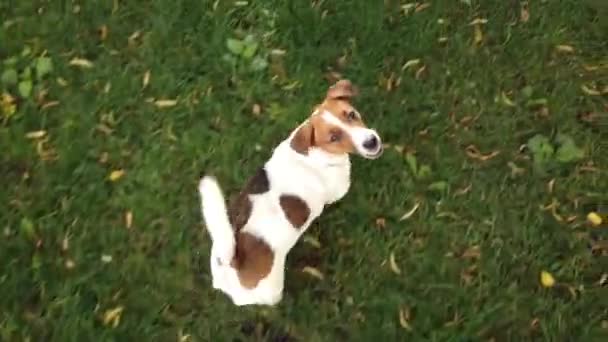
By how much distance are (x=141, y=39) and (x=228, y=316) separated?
1051 mm

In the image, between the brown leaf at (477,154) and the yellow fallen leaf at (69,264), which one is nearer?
the yellow fallen leaf at (69,264)

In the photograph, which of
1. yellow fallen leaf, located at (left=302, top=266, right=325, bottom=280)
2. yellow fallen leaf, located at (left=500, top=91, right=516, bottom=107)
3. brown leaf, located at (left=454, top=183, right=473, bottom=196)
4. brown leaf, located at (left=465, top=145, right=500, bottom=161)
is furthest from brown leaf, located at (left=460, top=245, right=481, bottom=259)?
yellow fallen leaf, located at (left=500, top=91, right=516, bottom=107)

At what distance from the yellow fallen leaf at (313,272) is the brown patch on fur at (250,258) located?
0.32 meters

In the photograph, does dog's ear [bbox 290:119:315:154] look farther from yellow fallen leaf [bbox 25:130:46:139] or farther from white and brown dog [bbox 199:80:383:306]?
yellow fallen leaf [bbox 25:130:46:139]

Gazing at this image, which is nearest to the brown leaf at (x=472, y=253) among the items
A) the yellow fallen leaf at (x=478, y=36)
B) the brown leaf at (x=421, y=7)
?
the yellow fallen leaf at (x=478, y=36)

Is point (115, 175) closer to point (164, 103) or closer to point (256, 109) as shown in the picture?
point (164, 103)


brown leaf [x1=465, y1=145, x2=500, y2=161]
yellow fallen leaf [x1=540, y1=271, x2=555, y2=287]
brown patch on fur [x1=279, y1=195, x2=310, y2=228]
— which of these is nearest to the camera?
brown patch on fur [x1=279, y1=195, x2=310, y2=228]

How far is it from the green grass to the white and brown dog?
237 mm

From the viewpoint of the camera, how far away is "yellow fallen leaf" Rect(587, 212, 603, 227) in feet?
8.45

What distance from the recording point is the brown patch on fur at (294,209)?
216cm

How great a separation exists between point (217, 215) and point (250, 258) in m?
0.23

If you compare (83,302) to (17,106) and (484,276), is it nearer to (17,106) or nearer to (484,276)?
(17,106)

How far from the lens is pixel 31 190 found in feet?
8.25

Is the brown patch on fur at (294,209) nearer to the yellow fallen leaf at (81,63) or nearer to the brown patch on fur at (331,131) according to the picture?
the brown patch on fur at (331,131)
